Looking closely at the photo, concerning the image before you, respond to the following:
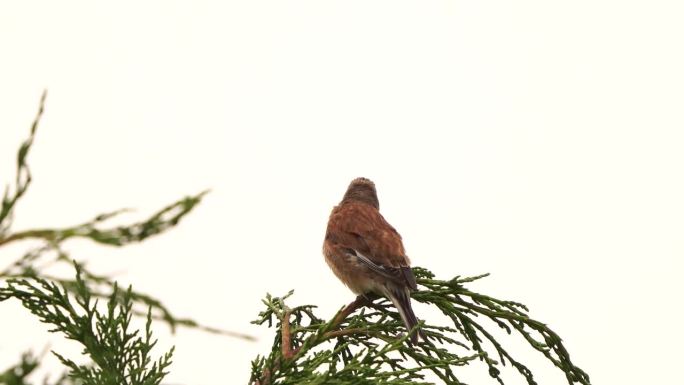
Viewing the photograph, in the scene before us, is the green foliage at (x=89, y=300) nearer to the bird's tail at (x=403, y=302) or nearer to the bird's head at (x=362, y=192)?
the bird's tail at (x=403, y=302)

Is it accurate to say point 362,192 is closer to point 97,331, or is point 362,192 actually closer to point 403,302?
point 403,302

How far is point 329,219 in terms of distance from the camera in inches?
346

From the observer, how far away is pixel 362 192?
945cm

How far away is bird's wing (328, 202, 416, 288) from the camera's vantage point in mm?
7445

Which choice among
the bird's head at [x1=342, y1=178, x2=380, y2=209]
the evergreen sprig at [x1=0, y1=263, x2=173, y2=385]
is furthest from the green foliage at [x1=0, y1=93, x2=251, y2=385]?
the bird's head at [x1=342, y1=178, x2=380, y2=209]

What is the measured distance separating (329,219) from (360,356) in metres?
4.29

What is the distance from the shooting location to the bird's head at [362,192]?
9.40 m

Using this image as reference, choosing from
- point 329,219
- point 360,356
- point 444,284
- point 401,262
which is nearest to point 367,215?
point 329,219

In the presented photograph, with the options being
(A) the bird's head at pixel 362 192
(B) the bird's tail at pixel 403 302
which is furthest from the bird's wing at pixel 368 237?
(A) the bird's head at pixel 362 192

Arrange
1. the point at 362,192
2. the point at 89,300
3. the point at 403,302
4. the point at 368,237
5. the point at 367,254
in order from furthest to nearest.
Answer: the point at 362,192 → the point at 368,237 → the point at 367,254 → the point at 403,302 → the point at 89,300

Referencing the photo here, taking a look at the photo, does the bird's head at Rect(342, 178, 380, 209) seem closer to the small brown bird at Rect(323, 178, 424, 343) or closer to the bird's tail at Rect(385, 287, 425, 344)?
the small brown bird at Rect(323, 178, 424, 343)

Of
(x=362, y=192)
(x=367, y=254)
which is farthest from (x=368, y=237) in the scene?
(x=362, y=192)

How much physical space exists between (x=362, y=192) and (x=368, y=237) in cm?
144

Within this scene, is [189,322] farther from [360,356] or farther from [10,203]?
[360,356]
